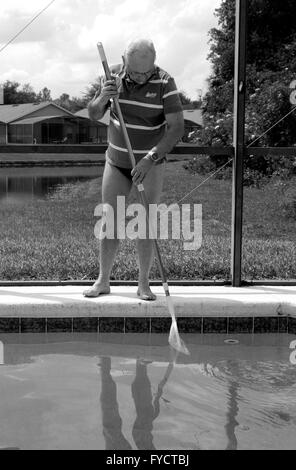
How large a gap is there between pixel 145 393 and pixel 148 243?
3.83 ft

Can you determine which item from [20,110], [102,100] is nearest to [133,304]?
[102,100]

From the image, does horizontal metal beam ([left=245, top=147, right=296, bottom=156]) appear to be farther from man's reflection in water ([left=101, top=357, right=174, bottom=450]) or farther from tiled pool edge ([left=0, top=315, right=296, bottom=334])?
man's reflection in water ([left=101, top=357, right=174, bottom=450])

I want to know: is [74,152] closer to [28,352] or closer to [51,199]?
[28,352]

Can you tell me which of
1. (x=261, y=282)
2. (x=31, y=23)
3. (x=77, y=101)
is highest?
(x=77, y=101)

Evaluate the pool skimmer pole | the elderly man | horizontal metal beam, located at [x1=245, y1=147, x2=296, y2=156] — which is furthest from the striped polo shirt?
horizontal metal beam, located at [x1=245, y1=147, x2=296, y2=156]

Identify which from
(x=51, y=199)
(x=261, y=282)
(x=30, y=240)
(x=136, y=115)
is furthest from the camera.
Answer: (x=51, y=199)

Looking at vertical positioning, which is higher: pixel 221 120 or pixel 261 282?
pixel 221 120

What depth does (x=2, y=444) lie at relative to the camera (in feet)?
8.10

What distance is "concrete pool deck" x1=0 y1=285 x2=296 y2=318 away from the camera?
391 cm

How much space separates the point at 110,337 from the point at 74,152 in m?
1.20

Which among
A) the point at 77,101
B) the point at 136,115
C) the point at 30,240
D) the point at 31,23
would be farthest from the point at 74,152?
the point at 77,101

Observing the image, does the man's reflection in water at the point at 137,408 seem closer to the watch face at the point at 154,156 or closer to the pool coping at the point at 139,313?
the pool coping at the point at 139,313

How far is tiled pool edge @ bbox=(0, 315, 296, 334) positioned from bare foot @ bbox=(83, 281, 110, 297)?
186 mm
